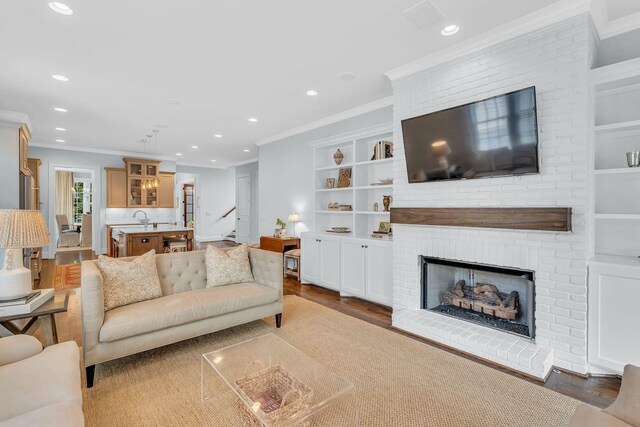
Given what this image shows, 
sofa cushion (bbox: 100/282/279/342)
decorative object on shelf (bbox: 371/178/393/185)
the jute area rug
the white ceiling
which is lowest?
the jute area rug

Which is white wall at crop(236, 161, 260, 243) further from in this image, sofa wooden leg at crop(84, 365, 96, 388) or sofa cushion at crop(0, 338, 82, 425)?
sofa cushion at crop(0, 338, 82, 425)

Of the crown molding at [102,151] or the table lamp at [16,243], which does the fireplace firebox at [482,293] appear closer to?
the table lamp at [16,243]

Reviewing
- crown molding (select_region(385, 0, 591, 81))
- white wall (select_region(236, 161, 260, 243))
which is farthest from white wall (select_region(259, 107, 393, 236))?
white wall (select_region(236, 161, 260, 243))

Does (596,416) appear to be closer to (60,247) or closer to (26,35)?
(26,35)

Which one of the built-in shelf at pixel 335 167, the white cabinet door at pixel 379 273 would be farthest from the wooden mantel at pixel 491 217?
the built-in shelf at pixel 335 167

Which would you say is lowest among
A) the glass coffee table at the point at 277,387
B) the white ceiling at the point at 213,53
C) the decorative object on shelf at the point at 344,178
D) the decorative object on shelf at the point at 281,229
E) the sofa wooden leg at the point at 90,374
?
the sofa wooden leg at the point at 90,374

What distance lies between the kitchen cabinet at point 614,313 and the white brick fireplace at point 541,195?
3.1 inches

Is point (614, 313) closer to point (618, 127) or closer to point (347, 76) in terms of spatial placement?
point (618, 127)

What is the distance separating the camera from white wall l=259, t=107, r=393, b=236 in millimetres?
5348

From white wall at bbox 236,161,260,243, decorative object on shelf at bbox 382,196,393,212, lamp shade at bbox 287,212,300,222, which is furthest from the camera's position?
white wall at bbox 236,161,260,243

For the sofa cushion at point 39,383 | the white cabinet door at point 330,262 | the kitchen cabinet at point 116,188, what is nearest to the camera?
the sofa cushion at point 39,383

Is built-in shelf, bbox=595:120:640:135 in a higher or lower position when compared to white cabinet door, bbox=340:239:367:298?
higher

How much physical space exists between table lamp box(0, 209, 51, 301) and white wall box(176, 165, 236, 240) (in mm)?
8461

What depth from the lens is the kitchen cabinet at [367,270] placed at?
3.93 meters
